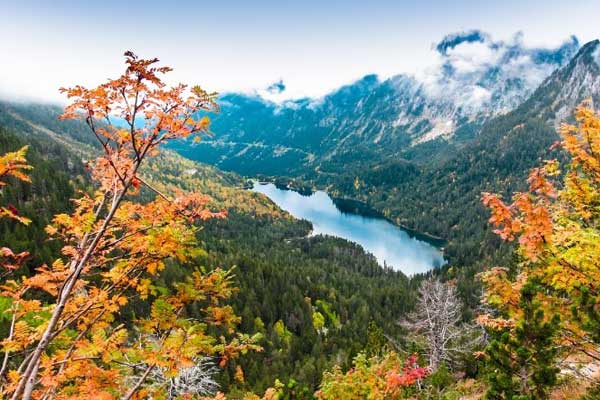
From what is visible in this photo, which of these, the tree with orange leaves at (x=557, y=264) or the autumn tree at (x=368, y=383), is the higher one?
the tree with orange leaves at (x=557, y=264)

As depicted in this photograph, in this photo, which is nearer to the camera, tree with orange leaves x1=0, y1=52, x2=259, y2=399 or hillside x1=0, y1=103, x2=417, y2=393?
tree with orange leaves x1=0, y1=52, x2=259, y2=399

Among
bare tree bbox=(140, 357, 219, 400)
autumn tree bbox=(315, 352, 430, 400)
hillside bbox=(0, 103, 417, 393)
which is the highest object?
autumn tree bbox=(315, 352, 430, 400)

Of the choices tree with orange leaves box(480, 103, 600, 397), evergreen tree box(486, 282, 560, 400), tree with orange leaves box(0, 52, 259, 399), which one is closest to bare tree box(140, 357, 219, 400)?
tree with orange leaves box(0, 52, 259, 399)

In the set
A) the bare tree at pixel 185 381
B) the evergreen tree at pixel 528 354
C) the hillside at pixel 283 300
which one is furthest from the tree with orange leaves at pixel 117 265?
the hillside at pixel 283 300

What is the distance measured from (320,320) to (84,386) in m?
131

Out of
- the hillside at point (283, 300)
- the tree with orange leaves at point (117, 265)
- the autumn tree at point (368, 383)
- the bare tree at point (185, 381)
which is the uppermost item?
the tree with orange leaves at point (117, 265)

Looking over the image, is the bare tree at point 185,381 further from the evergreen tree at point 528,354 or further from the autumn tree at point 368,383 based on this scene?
the evergreen tree at point 528,354

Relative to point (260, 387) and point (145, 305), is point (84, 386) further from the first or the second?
point (145, 305)

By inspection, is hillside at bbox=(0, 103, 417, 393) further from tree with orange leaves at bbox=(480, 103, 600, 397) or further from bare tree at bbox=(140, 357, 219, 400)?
tree with orange leaves at bbox=(480, 103, 600, 397)

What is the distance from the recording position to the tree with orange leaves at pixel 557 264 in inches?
429

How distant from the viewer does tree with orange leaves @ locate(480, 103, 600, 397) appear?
10898 millimetres

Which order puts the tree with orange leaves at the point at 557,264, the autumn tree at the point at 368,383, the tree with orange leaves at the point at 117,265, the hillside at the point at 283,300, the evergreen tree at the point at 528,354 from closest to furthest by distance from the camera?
the tree with orange leaves at the point at 117,265, the tree with orange leaves at the point at 557,264, the evergreen tree at the point at 528,354, the autumn tree at the point at 368,383, the hillside at the point at 283,300

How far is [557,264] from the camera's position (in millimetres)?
11258

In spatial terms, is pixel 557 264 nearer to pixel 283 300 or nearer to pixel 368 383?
pixel 368 383
